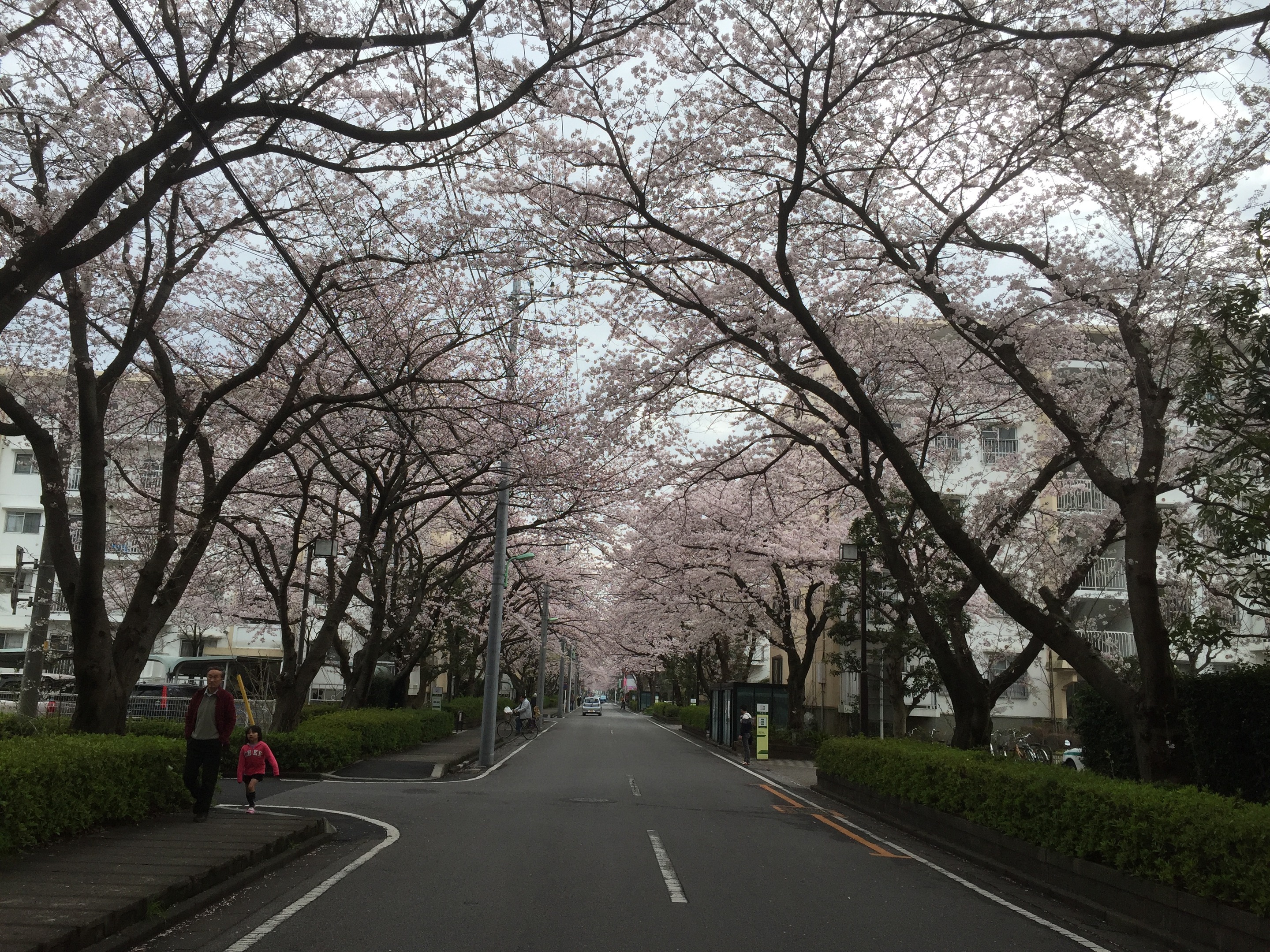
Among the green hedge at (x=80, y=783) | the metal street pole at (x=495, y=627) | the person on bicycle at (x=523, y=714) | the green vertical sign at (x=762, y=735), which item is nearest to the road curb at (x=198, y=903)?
the green hedge at (x=80, y=783)

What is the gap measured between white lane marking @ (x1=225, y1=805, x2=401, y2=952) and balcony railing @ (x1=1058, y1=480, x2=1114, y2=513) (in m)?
18.1

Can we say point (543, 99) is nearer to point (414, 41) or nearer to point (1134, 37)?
point (414, 41)

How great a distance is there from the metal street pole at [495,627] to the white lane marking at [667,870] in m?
9.99

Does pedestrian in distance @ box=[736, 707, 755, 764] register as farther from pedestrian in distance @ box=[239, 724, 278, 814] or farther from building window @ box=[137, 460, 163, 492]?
→ pedestrian in distance @ box=[239, 724, 278, 814]

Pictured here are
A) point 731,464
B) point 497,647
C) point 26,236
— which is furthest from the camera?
point 497,647

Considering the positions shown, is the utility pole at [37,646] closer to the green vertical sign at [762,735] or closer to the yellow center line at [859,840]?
the yellow center line at [859,840]

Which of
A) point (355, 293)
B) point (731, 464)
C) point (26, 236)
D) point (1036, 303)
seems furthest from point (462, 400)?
point (1036, 303)

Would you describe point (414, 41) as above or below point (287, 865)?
above

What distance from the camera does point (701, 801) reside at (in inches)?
648

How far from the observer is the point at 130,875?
7156 mm

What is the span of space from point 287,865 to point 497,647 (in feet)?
41.8

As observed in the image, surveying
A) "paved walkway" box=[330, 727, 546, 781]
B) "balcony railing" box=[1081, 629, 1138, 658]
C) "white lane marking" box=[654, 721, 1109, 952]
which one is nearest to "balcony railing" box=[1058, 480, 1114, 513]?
"balcony railing" box=[1081, 629, 1138, 658]

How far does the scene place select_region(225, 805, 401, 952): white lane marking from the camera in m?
6.24

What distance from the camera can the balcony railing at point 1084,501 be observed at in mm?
24781
